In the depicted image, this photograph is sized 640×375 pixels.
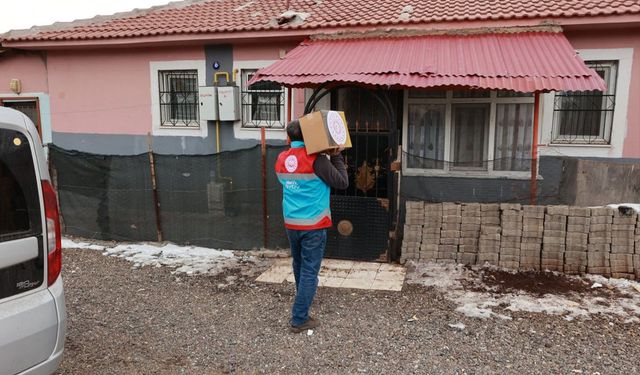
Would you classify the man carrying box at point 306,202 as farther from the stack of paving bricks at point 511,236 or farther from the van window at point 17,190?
the stack of paving bricks at point 511,236

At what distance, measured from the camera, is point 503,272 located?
5578 millimetres

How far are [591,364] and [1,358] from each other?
12.9 ft

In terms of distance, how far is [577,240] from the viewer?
547 cm

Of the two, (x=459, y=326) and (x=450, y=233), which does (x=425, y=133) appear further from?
Result: (x=459, y=326)

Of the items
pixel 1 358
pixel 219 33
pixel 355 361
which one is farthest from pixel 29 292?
pixel 219 33

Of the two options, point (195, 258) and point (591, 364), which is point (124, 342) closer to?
point (195, 258)

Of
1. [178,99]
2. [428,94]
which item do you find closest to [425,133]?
[428,94]

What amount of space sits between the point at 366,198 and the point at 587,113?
353 centimetres

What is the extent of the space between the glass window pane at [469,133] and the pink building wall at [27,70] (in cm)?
784

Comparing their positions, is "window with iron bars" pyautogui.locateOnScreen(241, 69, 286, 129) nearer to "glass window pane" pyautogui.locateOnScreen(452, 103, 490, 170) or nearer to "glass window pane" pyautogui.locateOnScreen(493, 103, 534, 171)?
"glass window pane" pyautogui.locateOnScreen(452, 103, 490, 170)

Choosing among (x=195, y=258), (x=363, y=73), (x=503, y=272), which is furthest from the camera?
(x=195, y=258)

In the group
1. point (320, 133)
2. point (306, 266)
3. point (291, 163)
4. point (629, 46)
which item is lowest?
point (306, 266)

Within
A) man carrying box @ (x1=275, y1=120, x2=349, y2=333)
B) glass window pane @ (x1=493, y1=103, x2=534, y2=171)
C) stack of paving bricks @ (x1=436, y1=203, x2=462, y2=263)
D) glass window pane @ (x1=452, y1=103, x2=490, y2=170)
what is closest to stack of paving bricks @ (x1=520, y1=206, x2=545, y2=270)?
stack of paving bricks @ (x1=436, y1=203, x2=462, y2=263)

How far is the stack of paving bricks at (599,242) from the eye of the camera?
17.7ft
